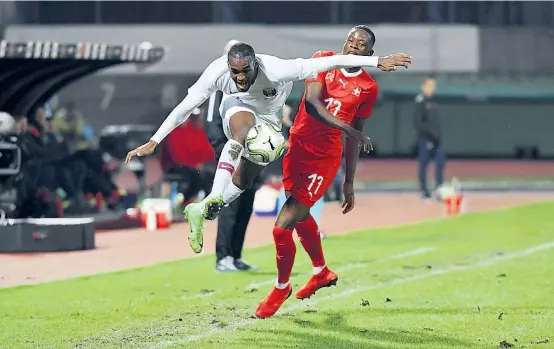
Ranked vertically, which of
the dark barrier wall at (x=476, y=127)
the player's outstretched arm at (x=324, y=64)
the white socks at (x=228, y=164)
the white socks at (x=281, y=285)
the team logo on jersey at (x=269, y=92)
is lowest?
the dark barrier wall at (x=476, y=127)

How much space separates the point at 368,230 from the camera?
59.3 ft

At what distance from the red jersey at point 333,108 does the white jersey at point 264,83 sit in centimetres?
29

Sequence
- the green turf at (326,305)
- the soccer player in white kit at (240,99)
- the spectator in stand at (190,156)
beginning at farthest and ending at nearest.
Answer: the spectator in stand at (190,156) → the soccer player in white kit at (240,99) → the green turf at (326,305)

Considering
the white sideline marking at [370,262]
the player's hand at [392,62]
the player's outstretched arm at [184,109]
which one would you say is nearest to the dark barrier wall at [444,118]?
the white sideline marking at [370,262]

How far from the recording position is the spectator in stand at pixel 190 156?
19938mm

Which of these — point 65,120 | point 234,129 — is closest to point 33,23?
point 65,120

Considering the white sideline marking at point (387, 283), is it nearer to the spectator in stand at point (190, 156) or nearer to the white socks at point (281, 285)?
the white socks at point (281, 285)

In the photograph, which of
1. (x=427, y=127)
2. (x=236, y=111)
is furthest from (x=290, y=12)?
(x=236, y=111)

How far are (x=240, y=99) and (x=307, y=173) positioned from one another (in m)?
0.75

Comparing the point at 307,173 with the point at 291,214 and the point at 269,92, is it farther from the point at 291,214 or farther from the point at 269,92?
the point at 269,92

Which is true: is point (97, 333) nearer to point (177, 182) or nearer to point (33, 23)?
point (177, 182)

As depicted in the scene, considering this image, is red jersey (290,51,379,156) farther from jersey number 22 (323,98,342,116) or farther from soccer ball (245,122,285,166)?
soccer ball (245,122,285,166)

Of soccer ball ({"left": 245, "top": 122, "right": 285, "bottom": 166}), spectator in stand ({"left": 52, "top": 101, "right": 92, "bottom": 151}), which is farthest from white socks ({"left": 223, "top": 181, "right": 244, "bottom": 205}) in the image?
spectator in stand ({"left": 52, "top": 101, "right": 92, "bottom": 151})

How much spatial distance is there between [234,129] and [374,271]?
3900 mm
